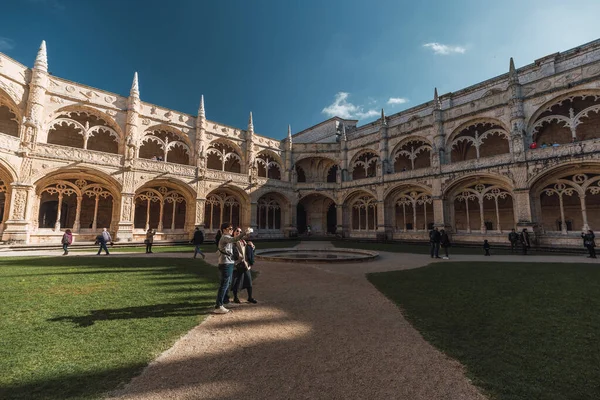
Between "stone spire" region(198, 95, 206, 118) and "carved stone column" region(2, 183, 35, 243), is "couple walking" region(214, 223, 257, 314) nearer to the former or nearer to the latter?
"carved stone column" region(2, 183, 35, 243)

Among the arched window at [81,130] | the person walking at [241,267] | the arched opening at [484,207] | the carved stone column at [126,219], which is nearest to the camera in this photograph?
the person walking at [241,267]

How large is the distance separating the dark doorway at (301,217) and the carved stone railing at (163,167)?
1286 cm

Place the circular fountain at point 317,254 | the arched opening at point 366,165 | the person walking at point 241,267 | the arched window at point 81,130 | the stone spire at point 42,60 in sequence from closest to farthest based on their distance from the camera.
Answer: the person walking at point 241,267, the circular fountain at point 317,254, the stone spire at point 42,60, the arched window at point 81,130, the arched opening at point 366,165

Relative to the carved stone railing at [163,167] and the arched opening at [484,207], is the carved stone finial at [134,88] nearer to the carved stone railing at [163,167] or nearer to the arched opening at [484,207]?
the carved stone railing at [163,167]

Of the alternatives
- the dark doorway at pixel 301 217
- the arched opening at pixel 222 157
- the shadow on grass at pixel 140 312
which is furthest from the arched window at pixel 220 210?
the shadow on grass at pixel 140 312

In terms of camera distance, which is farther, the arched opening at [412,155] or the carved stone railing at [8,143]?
the arched opening at [412,155]

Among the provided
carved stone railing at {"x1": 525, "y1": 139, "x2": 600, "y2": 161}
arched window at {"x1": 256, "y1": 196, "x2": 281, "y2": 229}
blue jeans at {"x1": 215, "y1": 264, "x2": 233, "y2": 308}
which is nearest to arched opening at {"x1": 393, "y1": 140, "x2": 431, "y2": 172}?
carved stone railing at {"x1": 525, "y1": 139, "x2": 600, "y2": 161}

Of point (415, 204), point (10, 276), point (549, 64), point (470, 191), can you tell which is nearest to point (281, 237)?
point (415, 204)

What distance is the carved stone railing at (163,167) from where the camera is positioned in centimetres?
1856

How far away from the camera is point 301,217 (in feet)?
97.7

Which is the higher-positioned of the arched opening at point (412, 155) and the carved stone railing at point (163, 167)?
the arched opening at point (412, 155)

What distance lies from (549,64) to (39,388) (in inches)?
1147

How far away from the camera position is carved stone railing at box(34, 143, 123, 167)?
15.3 m

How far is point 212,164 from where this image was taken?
82.2ft
